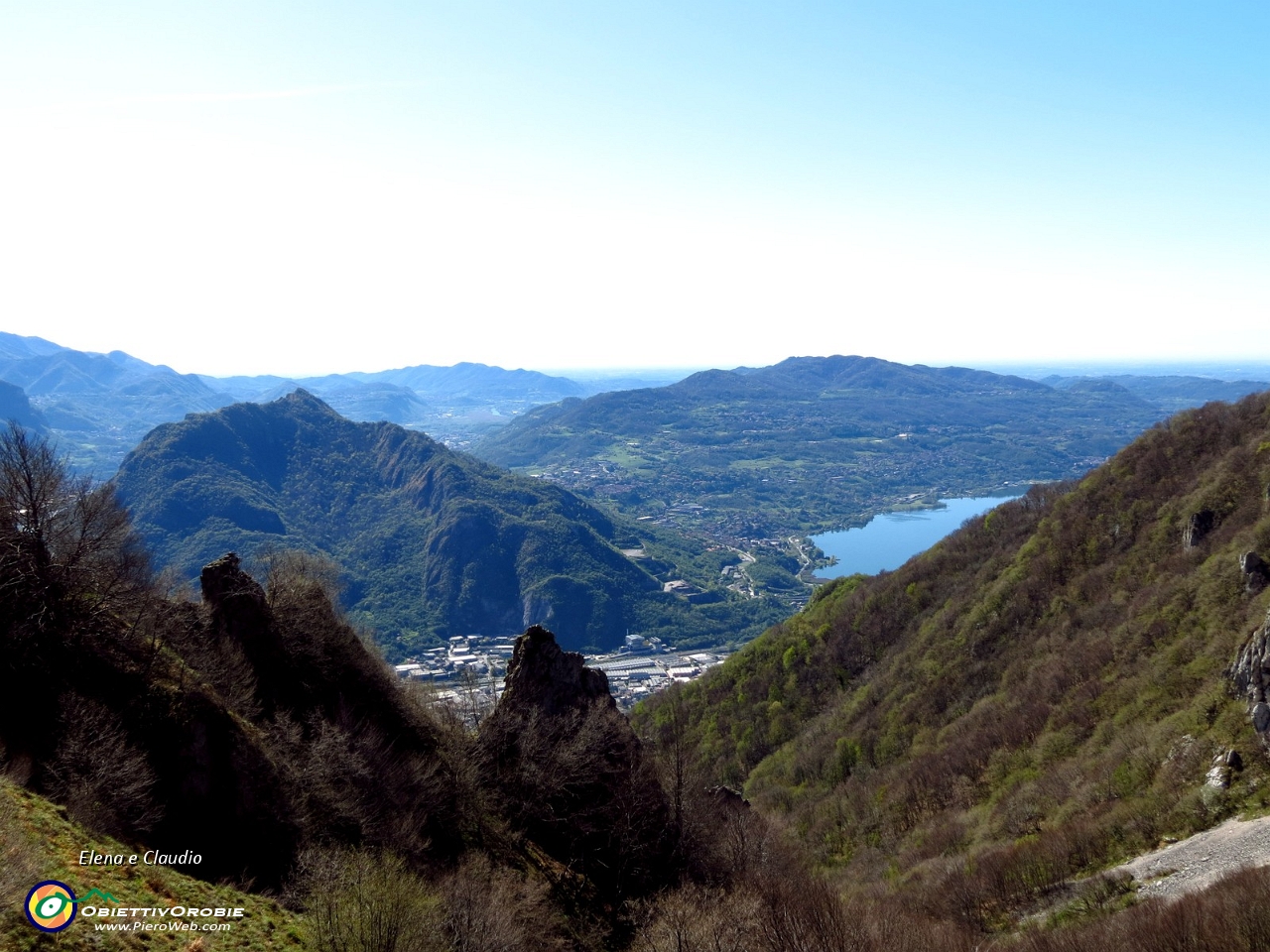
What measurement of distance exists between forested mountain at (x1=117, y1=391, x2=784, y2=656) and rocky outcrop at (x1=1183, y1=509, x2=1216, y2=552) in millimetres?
104410

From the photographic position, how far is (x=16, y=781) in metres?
14.9

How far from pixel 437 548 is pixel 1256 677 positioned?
533 ft

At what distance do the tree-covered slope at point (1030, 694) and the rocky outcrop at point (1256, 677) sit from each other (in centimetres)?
49

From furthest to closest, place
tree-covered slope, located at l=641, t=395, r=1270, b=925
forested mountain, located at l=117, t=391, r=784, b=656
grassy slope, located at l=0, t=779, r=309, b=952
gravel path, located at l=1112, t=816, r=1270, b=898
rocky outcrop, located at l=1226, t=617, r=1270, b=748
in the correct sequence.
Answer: forested mountain, located at l=117, t=391, r=784, b=656
tree-covered slope, located at l=641, t=395, r=1270, b=925
rocky outcrop, located at l=1226, t=617, r=1270, b=748
gravel path, located at l=1112, t=816, r=1270, b=898
grassy slope, located at l=0, t=779, r=309, b=952

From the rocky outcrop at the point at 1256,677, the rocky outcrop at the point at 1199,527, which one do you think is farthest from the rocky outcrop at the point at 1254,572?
the rocky outcrop at the point at 1199,527

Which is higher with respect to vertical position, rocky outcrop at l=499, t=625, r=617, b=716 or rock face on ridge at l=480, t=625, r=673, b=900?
rocky outcrop at l=499, t=625, r=617, b=716

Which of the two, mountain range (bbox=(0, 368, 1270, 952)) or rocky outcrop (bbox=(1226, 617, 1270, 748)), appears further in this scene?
rocky outcrop (bbox=(1226, 617, 1270, 748))

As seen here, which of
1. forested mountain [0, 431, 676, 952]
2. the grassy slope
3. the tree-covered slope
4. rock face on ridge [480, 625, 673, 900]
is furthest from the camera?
rock face on ridge [480, 625, 673, 900]

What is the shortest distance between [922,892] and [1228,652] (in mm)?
15944

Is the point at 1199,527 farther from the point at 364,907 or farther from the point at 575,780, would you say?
the point at 364,907

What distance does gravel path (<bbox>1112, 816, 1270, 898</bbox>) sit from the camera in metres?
18.5

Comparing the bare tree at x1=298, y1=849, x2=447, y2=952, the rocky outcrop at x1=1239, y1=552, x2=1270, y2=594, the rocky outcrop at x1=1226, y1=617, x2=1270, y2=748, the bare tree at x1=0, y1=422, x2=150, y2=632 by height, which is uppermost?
the bare tree at x1=0, y1=422, x2=150, y2=632

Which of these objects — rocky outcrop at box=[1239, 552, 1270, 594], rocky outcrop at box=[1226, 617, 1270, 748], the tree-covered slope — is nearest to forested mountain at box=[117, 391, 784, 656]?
the tree-covered slope

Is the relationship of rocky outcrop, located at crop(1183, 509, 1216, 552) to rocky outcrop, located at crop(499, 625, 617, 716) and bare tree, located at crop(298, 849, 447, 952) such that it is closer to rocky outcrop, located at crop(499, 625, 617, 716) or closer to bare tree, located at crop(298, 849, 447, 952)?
rocky outcrop, located at crop(499, 625, 617, 716)
